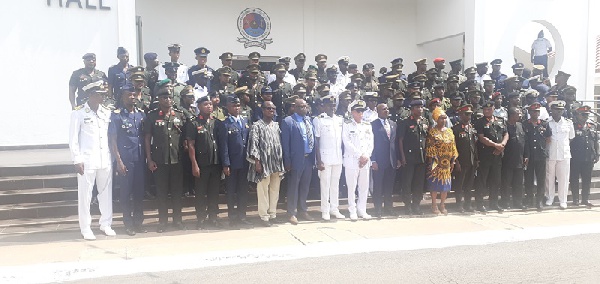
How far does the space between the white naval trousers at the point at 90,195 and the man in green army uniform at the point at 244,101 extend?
2.05 metres

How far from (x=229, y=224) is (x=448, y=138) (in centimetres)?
373

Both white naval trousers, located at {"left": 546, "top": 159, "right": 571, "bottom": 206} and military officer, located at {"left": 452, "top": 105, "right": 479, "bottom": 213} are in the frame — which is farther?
white naval trousers, located at {"left": 546, "top": 159, "right": 571, "bottom": 206}

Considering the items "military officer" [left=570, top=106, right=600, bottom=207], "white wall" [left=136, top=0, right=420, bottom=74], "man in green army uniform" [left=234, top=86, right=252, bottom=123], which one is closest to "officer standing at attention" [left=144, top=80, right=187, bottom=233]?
"man in green army uniform" [left=234, top=86, right=252, bottom=123]

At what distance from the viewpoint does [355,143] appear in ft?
24.8

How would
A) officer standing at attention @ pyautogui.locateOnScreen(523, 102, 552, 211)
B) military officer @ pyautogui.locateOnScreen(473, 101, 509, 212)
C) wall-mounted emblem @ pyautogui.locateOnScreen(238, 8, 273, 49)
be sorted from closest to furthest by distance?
military officer @ pyautogui.locateOnScreen(473, 101, 509, 212)
officer standing at attention @ pyautogui.locateOnScreen(523, 102, 552, 211)
wall-mounted emblem @ pyautogui.locateOnScreen(238, 8, 273, 49)

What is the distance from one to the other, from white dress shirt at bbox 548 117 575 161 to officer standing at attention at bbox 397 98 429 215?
255 cm

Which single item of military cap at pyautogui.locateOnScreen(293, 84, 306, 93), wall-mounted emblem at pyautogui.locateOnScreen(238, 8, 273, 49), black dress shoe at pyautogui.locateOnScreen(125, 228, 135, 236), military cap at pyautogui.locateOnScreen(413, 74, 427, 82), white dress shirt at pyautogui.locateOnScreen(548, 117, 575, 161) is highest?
wall-mounted emblem at pyautogui.locateOnScreen(238, 8, 273, 49)

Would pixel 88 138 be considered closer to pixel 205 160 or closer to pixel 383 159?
pixel 205 160

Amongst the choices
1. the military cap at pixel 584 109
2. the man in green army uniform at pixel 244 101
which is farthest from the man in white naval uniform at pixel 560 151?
the man in green army uniform at pixel 244 101

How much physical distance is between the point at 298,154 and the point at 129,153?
7.87ft

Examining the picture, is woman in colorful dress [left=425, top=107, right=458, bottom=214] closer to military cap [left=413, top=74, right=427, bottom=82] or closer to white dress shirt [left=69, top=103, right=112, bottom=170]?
military cap [left=413, top=74, right=427, bottom=82]

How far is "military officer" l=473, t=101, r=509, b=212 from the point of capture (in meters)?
8.17

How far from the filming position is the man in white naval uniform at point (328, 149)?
7.50m

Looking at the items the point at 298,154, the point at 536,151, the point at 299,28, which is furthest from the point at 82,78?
the point at 536,151
